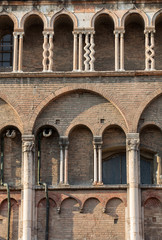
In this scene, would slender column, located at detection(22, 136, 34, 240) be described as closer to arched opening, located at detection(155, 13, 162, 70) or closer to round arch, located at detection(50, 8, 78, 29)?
round arch, located at detection(50, 8, 78, 29)

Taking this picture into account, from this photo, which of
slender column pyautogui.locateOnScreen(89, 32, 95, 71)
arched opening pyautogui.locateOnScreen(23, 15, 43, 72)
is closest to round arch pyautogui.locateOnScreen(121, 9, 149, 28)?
slender column pyautogui.locateOnScreen(89, 32, 95, 71)

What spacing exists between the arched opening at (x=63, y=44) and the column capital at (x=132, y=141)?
2924 mm

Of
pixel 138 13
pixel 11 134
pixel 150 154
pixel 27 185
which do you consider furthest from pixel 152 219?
pixel 138 13

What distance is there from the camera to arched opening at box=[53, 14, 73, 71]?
26.2 meters

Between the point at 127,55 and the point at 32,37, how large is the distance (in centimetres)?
295

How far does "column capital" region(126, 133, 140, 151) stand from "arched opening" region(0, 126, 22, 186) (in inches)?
125

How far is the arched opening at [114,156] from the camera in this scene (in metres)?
25.2

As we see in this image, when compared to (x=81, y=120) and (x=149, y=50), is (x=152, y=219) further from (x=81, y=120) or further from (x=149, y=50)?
(x=149, y=50)

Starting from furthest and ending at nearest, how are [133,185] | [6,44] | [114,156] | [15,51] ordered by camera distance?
[6,44] < [15,51] < [114,156] < [133,185]

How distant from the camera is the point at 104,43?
26.4 meters

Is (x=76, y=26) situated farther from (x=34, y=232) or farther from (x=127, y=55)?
(x=34, y=232)

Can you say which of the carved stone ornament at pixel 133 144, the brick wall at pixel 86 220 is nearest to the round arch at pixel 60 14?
the carved stone ornament at pixel 133 144

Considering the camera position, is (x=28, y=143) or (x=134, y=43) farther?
(x=134, y=43)

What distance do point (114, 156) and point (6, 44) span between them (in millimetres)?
4914
